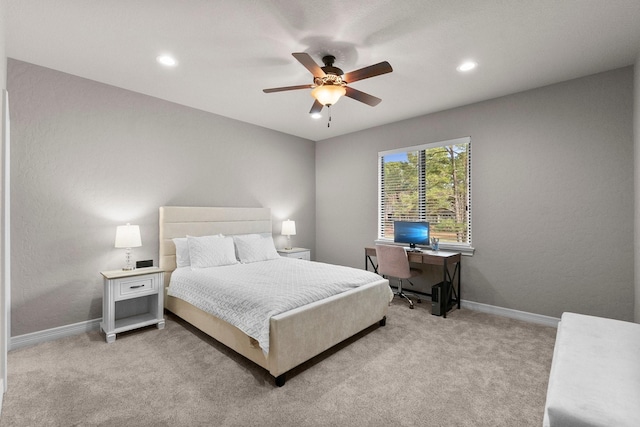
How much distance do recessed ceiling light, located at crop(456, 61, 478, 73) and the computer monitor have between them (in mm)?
2009

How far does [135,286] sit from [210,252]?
85cm

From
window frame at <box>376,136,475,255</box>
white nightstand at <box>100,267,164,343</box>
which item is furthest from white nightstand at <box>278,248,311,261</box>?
white nightstand at <box>100,267,164,343</box>

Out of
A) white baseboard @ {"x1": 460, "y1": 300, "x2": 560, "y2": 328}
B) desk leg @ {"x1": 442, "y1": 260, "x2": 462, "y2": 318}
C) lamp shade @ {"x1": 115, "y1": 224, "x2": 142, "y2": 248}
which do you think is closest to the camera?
lamp shade @ {"x1": 115, "y1": 224, "x2": 142, "y2": 248}

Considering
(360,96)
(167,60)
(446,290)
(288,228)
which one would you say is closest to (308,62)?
(360,96)

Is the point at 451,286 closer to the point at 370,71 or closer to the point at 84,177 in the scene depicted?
the point at 370,71

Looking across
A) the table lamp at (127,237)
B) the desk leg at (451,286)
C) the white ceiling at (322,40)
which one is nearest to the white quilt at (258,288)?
the table lamp at (127,237)

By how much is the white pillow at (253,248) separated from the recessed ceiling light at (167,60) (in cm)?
223

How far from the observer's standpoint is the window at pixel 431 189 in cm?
414

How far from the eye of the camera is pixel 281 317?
2.21 m

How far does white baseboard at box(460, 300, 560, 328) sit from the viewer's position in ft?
11.1

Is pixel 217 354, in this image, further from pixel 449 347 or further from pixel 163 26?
pixel 163 26

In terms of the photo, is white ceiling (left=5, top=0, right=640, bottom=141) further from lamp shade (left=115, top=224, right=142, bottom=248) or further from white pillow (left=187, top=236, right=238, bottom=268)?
white pillow (left=187, top=236, right=238, bottom=268)

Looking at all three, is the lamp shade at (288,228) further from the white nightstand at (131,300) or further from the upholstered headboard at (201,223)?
the white nightstand at (131,300)

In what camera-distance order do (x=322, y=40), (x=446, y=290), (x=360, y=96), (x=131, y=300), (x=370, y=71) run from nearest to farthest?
1. (x=370, y=71)
2. (x=322, y=40)
3. (x=360, y=96)
4. (x=131, y=300)
5. (x=446, y=290)
